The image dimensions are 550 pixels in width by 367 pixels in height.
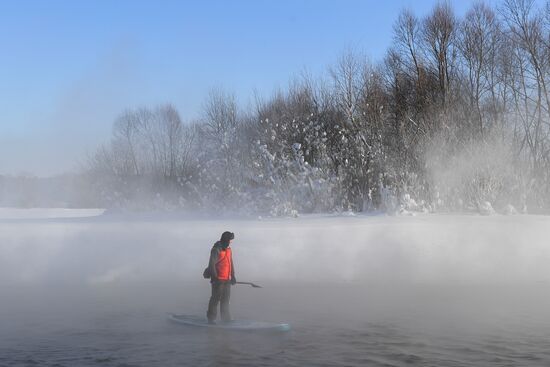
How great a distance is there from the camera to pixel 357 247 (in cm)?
1848

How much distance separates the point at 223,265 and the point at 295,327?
1719mm

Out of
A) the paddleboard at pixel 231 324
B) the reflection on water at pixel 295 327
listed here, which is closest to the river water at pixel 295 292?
the reflection on water at pixel 295 327

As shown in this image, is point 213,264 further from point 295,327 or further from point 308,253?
point 308,253

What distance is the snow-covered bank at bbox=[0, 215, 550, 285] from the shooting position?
1755 cm

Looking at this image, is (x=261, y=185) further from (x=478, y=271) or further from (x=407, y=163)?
(x=478, y=271)

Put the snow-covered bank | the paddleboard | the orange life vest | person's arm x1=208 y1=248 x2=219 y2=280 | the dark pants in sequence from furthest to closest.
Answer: the snow-covered bank → the dark pants → the orange life vest → person's arm x1=208 y1=248 x2=219 y2=280 → the paddleboard

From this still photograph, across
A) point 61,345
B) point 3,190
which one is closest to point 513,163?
point 61,345

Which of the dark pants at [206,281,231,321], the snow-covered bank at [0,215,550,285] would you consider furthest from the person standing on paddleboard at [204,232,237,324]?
the snow-covered bank at [0,215,550,285]

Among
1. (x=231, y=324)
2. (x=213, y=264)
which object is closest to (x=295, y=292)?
(x=231, y=324)

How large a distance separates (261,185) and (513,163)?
10.6 meters

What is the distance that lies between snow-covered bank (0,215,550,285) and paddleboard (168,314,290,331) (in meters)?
5.69

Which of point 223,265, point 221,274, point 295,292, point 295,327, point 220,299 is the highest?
point 223,265

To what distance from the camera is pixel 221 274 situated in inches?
448

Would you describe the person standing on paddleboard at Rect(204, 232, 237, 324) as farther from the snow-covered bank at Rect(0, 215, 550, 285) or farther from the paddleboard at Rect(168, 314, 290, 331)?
the snow-covered bank at Rect(0, 215, 550, 285)
